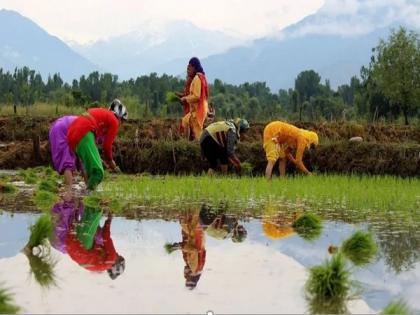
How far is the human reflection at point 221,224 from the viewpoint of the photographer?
6.10 m

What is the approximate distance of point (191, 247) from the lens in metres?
5.55

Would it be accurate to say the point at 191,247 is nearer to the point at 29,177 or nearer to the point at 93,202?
the point at 93,202

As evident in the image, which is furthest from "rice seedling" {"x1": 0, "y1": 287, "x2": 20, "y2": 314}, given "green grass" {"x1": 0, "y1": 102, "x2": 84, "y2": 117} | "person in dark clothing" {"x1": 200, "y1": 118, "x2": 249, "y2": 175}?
"green grass" {"x1": 0, "y1": 102, "x2": 84, "y2": 117}

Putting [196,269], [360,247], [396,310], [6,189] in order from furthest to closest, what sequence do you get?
[6,189] < [360,247] < [196,269] < [396,310]

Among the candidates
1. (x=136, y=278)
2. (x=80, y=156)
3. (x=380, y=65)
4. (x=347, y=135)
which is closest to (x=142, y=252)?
(x=136, y=278)

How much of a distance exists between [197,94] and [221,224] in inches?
267

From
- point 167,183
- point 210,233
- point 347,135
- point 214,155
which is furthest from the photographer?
point 347,135

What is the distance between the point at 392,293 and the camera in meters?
4.32

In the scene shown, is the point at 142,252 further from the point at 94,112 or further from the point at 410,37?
the point at 410,37

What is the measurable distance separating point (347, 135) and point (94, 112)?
8.94 meters

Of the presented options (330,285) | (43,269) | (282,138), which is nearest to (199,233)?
(43,269)

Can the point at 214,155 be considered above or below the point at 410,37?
below

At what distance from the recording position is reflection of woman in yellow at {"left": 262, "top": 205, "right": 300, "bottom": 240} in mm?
6234

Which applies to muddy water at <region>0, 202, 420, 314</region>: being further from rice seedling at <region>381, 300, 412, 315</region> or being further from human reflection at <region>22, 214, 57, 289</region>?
rice seedling at <region>381, 300, 412, 315</region>
